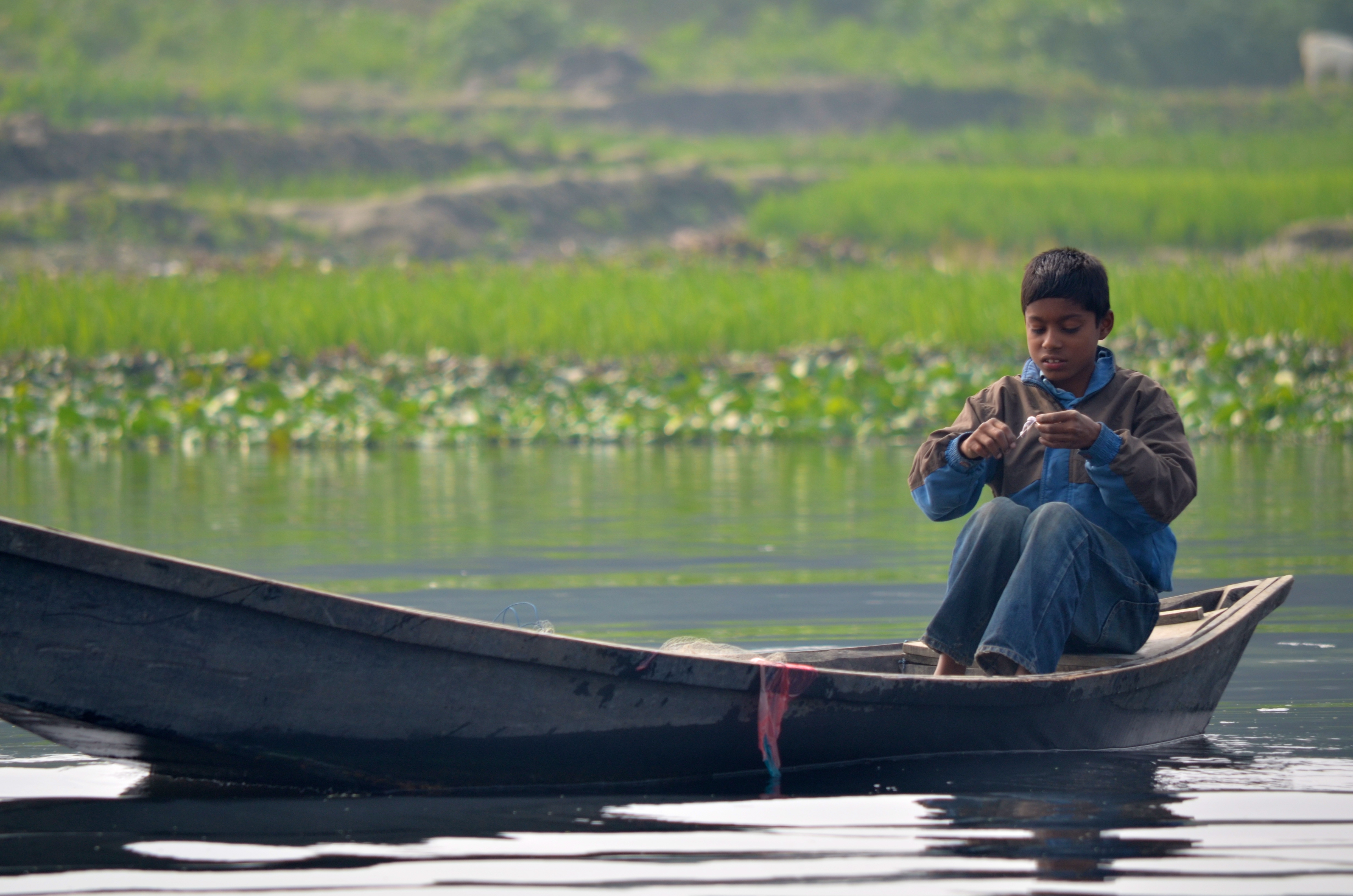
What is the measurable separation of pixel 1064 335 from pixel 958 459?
0.35 m

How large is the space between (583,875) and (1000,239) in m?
17.3

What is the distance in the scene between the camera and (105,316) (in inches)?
493

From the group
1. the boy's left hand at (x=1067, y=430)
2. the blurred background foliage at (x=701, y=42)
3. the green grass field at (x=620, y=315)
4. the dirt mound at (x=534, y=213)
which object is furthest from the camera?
the blurred background foliage at (x=701, y=42)

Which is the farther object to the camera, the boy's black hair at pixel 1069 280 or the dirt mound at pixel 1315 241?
the dirt mound at pixel 1315 241

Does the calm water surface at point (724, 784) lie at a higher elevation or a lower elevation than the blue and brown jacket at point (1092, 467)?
lower

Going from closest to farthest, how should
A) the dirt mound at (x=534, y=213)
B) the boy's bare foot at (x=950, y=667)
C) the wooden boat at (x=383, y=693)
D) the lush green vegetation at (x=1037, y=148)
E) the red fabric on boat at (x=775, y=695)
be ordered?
the wooden boat at (x=383, y=693) → the red fabric on boat at (x=775, y=695) → the boy's bare foot at (x=950, y=667) → the dirt mound at (x=534, y=213) → the lush green vegetation at (x=1037, y=148)

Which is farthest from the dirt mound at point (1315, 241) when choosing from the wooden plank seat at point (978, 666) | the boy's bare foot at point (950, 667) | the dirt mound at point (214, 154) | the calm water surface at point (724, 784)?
the boy's bare foot at point (950, 667)

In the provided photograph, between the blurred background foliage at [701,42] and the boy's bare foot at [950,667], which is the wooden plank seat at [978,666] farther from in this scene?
the blurred background foliage at [701,42]

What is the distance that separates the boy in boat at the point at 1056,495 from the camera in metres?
3.54

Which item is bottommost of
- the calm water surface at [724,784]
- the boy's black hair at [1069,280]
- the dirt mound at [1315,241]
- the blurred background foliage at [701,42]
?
the calm water surface at [724,784]

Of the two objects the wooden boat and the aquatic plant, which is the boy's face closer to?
the wooden boat

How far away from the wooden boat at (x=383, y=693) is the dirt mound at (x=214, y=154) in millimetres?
19549

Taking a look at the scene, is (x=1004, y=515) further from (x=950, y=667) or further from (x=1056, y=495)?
(x=950, y=667)

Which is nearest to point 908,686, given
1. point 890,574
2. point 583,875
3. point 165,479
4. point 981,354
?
point 583,875
